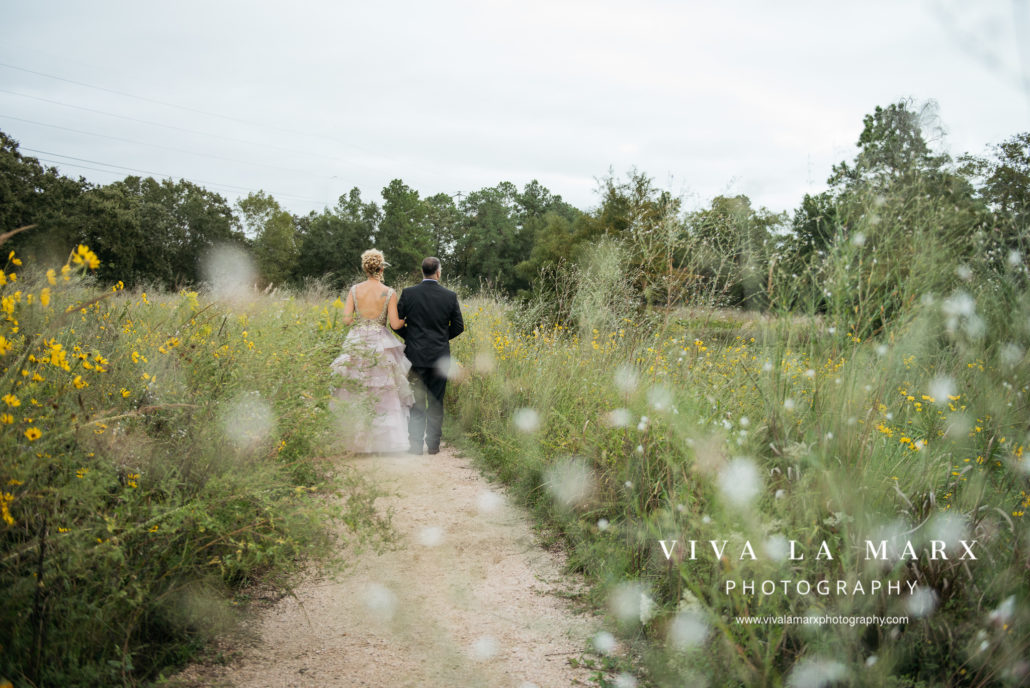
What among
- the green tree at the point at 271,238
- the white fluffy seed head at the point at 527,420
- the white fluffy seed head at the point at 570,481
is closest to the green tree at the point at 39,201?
the green tree at the point at 271,238

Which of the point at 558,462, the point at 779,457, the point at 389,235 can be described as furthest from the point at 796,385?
the point at 389,235

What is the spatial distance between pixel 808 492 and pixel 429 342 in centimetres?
445

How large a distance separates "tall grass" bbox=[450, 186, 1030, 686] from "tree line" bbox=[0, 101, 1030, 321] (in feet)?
0.41

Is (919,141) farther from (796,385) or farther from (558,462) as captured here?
(558,462)

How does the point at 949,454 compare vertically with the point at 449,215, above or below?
below

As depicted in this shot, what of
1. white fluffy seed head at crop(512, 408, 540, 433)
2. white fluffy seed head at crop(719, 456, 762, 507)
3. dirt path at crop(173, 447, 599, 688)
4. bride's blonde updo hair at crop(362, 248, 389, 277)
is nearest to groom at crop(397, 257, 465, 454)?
bride's blonde updo hair at crop(362, 248, 389, 277)

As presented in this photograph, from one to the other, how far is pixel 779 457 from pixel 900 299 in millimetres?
1507

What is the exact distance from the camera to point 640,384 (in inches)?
184

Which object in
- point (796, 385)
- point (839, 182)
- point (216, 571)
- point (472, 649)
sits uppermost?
point (839, 182)

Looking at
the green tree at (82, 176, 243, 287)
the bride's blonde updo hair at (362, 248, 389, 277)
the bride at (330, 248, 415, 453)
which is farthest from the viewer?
the green tree at (82, 176, 243, 287)

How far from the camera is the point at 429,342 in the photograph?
6.34m

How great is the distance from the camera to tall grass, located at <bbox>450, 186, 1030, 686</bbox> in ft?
7.13

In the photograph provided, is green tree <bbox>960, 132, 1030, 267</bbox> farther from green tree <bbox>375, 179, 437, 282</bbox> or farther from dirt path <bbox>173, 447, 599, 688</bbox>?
green tree <bbox>375, 179, 437, 282</bbox>

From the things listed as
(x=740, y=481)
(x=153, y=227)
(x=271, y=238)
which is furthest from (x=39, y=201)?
(x=740, y=481)
